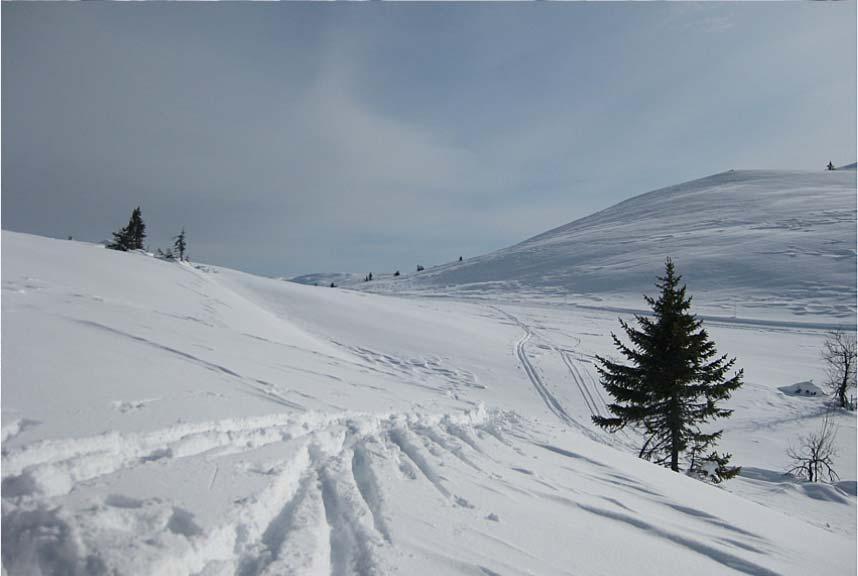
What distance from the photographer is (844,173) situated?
10081 cm

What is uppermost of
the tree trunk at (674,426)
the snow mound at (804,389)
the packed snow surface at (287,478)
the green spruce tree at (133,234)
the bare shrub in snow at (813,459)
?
the green spruce tree at (133,234)

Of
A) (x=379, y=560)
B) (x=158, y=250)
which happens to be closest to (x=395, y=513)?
(x=379, y=560)

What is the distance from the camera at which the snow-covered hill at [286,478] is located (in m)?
2.50

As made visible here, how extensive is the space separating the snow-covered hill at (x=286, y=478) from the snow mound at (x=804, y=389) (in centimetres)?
1371

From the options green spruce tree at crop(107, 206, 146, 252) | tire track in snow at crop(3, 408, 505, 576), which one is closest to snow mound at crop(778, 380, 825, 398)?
tire track in snow at crop(3, 408, 505, 576)

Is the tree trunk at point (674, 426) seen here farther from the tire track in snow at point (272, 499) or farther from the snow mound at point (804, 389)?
the snow mound at point (804, 389)

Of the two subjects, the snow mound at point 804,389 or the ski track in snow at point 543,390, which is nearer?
the ski track in snow at point 543,390

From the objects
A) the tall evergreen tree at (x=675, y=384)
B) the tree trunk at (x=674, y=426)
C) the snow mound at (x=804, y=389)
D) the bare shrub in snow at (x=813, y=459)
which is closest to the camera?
the tree trunk at (x=674, y=426)

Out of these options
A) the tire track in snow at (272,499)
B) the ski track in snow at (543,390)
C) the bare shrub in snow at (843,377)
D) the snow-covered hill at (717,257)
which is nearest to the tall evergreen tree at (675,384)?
the ski track in snow at (543,390)

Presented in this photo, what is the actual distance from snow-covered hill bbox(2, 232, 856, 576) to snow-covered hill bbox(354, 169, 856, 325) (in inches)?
1738

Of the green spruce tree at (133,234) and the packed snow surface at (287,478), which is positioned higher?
the green spruce tree at (133,234)

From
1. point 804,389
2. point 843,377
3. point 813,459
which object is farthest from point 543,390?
point 843,377

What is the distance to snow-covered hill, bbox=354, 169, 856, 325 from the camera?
46406mm

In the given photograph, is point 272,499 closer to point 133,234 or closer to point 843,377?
point 843,377
